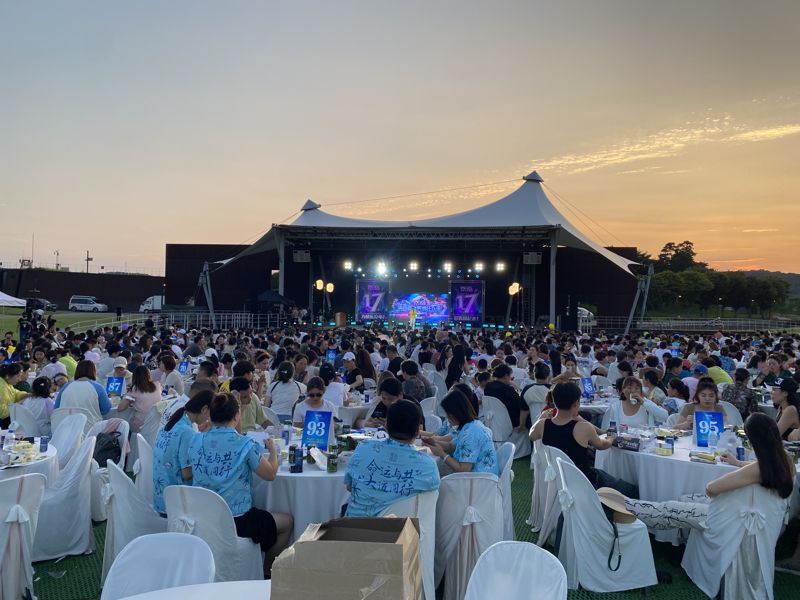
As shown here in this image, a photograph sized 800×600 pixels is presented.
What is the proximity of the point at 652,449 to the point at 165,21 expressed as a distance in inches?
486

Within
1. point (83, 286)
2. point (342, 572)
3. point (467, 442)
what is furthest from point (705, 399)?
point (83, 286)

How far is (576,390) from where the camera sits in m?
4.66

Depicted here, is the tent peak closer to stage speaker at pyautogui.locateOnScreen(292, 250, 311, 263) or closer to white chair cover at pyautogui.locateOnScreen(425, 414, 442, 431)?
stage speaker at pyautogui.locateOnScreen(292, 250, 311, 263)

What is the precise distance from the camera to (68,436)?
5598 millimetres

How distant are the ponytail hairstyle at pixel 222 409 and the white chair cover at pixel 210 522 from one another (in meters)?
0.44

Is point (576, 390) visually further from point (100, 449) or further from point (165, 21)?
point (165, 21)

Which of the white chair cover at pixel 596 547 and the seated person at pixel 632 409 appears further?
the seated person at pixel 632 409

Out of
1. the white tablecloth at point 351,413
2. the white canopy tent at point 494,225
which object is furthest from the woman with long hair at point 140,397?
the white canopy tent at point 494,225

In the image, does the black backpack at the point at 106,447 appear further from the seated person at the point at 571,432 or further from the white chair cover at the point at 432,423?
the seated person at the point at 571,432

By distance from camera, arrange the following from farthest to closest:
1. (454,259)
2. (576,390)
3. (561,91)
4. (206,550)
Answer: (454,259) → (561,91) → (576,390) → (206,550)

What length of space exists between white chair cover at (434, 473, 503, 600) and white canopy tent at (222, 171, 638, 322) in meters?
21.1

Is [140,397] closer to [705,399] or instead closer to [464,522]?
[464,522]

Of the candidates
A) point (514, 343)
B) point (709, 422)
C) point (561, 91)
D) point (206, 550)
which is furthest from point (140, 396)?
point (561, 91)

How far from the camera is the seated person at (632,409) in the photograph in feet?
20.2
